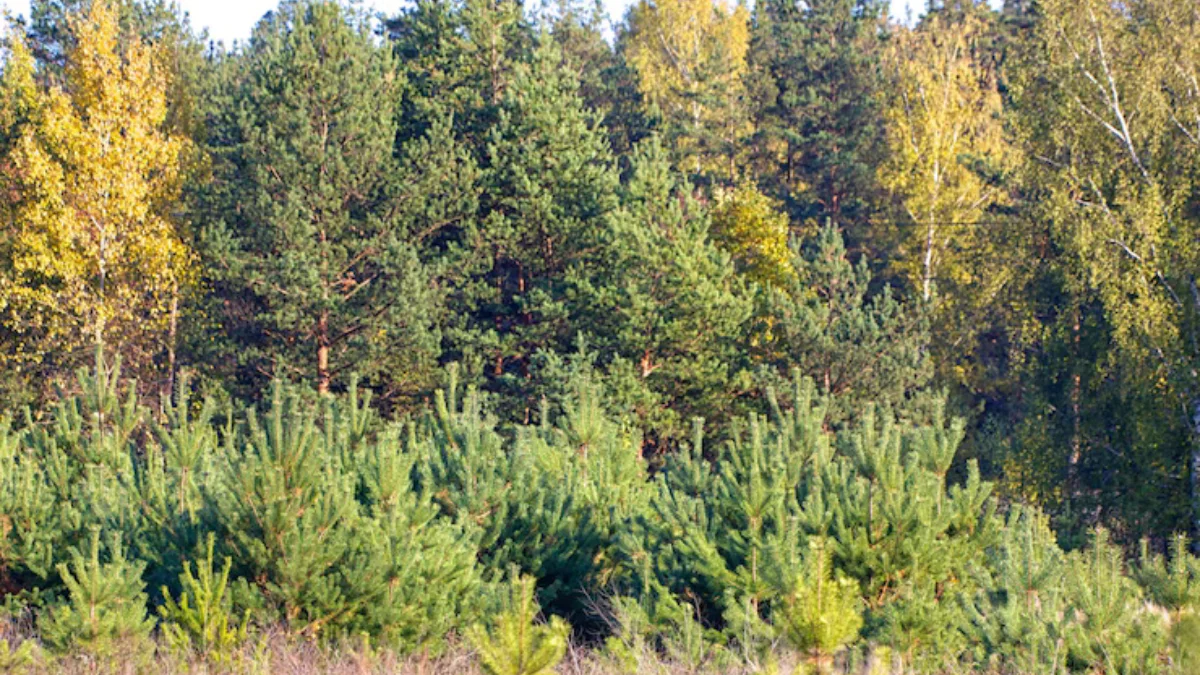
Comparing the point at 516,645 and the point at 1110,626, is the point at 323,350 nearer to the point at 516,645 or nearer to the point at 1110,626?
the point at 1110,626

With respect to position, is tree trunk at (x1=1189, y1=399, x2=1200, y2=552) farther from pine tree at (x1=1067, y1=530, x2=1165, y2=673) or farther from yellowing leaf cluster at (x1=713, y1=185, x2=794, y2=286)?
pine tree at (x1=1067, y1=530, x2=1165, y2=673)

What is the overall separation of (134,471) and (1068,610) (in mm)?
9624

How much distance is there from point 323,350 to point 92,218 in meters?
5.94

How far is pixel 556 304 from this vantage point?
27.1 m

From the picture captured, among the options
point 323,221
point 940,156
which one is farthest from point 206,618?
point 940,156

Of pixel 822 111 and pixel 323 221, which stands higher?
pixel 822 111

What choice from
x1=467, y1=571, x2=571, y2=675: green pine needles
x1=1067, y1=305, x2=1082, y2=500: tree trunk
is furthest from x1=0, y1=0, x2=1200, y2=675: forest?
x1=1067, y1=305, x2=1082, y2=500: tree trunk

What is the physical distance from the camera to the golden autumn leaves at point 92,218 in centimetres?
2752

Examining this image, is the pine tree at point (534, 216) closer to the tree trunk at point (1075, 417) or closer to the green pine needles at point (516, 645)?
the tree trunk at point (1075, 417)

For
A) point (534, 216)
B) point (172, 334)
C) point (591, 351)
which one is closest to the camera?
point (591, 351)

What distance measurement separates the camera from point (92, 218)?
28047mm

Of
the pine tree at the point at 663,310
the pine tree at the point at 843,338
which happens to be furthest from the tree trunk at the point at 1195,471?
the pine tree at the point at 663,310

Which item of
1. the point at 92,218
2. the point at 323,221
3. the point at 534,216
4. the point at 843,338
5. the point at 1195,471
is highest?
the point at 534,216

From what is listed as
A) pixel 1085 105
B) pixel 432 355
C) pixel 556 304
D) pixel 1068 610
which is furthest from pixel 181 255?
pixel 1068 610
